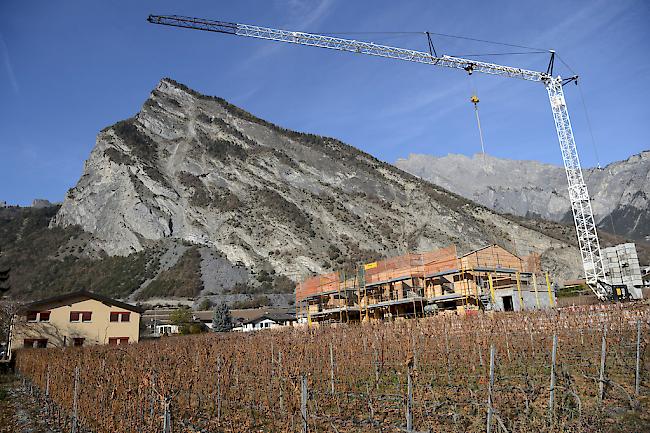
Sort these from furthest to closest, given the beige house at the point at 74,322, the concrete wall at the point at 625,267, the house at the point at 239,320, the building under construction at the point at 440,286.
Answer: the house at the point at 239,320, the concrete wall at the point at 625,267, the beige house at the point at 74,322, the building under construction at the point at 440,286

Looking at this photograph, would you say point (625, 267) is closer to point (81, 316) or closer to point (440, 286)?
point (440, 286)

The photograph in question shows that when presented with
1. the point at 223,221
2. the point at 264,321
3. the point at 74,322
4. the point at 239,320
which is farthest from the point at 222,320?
the point at 223,221

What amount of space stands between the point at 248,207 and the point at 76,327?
56.0 meters

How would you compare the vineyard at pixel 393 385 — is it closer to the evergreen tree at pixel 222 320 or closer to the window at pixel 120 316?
the window at pixel 120 316

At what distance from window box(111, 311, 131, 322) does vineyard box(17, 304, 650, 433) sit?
68.3 feet

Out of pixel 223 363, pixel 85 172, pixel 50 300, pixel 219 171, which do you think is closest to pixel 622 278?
pixel 223 363

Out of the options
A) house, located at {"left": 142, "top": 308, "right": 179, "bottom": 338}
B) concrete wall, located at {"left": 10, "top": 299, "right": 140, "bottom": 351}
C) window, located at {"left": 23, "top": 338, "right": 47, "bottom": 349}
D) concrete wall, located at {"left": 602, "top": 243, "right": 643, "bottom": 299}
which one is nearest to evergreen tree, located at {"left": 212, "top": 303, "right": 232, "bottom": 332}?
house, located at {"left": 142, "top": 308, "right": 179, "bottom": 338}

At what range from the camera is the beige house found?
36281mm

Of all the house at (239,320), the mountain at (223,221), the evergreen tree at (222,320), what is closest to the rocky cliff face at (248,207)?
the mountain at (223,221)

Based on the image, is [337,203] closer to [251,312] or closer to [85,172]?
[251,312]

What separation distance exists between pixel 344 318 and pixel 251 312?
90.2 ft

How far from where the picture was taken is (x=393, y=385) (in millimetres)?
13125

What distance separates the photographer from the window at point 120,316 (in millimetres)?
40688

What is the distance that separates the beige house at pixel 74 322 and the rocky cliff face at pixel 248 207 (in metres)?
35.2
